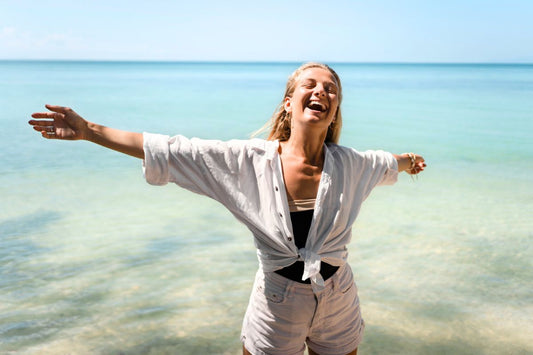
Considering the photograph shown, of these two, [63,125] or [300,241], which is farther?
[300,241]

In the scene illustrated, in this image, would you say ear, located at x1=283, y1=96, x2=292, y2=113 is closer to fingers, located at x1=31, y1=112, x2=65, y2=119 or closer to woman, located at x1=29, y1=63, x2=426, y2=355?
woman, located at x1=29, y1=63, x2=426, y2=355

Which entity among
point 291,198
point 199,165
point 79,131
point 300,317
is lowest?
point 300,317

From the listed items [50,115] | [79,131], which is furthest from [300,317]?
[50,115]

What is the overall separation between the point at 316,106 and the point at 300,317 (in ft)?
2.76

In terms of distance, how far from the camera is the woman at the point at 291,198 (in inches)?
84.2

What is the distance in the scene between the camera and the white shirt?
2.15 m

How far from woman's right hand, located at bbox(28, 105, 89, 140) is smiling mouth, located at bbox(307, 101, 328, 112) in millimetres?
872

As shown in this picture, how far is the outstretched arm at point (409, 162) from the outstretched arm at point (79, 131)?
1.18 meters

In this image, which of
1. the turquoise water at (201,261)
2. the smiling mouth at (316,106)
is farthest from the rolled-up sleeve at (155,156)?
the turquoise water at (201,261)

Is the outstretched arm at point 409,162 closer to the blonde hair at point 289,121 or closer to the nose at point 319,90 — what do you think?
the blonde hair at point 289,121

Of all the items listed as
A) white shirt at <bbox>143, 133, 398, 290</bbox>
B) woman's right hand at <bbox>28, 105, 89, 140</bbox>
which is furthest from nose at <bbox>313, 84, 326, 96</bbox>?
woman's right hand at <bbox>28, 105, 89, 140</bbox>

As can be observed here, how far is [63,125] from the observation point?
2092mm

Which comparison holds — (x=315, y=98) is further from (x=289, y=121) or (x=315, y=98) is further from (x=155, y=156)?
(x=155, y=156)

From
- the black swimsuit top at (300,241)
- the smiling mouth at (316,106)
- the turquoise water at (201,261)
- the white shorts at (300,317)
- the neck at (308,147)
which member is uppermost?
the smiling mouth at (316,106)
